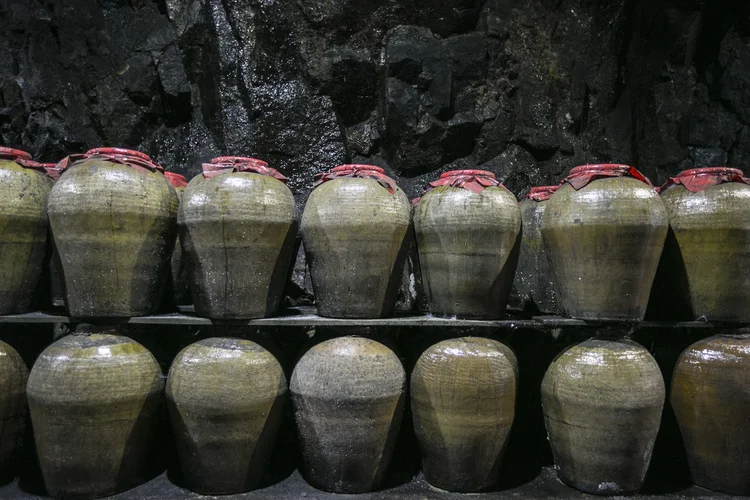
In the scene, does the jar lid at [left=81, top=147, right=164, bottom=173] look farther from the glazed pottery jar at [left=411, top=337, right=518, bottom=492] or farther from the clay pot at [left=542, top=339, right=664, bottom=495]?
the clay pot at [left=542, top=339, right=664, bottom=495]

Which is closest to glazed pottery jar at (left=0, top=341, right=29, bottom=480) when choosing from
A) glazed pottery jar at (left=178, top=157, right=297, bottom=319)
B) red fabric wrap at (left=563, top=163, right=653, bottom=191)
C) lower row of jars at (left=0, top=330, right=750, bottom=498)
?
lower row of jars at (left=0, top=330, right=750, bottom=498)

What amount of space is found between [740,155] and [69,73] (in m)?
5.85

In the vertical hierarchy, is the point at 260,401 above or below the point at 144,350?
below

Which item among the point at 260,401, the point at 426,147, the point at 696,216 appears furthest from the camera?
the point at 426,147

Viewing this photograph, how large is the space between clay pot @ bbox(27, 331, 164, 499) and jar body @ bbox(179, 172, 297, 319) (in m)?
0.50

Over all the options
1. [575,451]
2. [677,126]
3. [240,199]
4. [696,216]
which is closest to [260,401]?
[240,199]

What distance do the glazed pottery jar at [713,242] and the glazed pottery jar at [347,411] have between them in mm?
1700

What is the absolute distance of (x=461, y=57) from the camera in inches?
184

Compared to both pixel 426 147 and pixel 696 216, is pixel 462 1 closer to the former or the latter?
pixel 426 147

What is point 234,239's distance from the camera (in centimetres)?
282

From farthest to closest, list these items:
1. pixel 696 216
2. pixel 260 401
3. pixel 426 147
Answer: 1. pixel 426 147
2. pixel 696 216
3. pixel 260 401

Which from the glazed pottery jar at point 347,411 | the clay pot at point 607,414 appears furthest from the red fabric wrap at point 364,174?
the clay pot at point 607,414

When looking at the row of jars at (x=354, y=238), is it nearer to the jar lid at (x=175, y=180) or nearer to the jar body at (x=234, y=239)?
the jar body at (x=234, y=239)

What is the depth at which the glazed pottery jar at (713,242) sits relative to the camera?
292 centimetres
